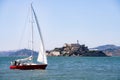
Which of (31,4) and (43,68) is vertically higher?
(31,4)

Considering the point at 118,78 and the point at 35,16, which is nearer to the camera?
the point at 118,78

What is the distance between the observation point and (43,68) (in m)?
52.2

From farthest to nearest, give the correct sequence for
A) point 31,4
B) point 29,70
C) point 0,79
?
point 31,4 → point 29,70 → point 0,79

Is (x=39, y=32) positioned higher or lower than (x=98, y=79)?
higher

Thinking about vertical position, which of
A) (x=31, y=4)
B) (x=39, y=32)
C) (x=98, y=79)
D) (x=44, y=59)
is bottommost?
(x=98, y=79)

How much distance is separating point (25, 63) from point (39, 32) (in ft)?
17.0

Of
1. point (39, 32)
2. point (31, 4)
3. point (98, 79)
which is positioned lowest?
point (98, 79)

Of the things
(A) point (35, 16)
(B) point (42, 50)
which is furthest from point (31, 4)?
(B) point (42, 50)

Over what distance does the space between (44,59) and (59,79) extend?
48.5ft

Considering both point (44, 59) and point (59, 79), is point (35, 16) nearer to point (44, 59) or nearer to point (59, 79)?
point (44, 59)

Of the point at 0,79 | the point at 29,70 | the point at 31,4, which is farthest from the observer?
the point at 31,4

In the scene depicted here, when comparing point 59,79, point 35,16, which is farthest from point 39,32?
point 59,79

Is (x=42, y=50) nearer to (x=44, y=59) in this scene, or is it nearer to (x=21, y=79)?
(x=44, y=59)

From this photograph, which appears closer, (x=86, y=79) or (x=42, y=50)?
(x=86, y=79)
